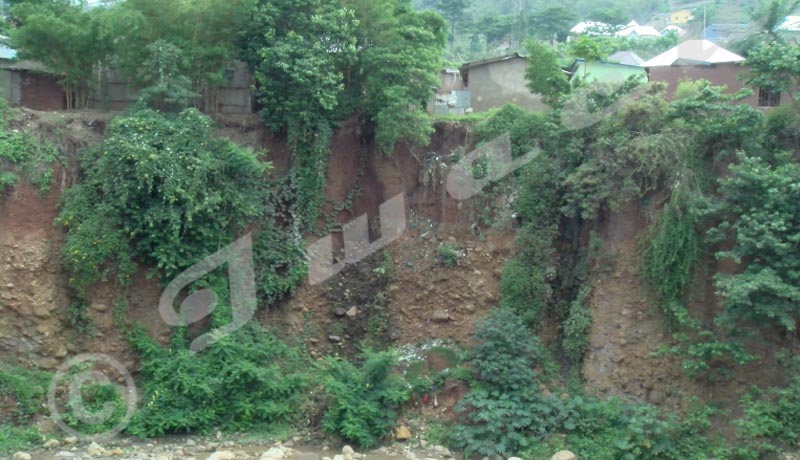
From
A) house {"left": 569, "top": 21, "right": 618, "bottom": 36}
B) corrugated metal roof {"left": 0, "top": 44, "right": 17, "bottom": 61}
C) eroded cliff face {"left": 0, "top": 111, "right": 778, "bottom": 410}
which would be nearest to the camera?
eroded cliff face {"left": 0, "top": 111, "right": 778, "bottom": 410}

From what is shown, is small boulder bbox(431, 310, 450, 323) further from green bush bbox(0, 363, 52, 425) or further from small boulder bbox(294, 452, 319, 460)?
green bush bbox(0, 363, 52, 425)

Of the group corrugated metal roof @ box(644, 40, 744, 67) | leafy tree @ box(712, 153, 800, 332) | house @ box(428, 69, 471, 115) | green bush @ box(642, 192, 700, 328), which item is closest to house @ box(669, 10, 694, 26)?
corrugated metal roof @ box(644, 40, 744, 67)

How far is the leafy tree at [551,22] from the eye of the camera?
113ft

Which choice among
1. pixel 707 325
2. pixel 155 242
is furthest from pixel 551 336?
pixel 155 242

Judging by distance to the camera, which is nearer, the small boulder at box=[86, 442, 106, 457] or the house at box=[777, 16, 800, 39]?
the small boulder at box=[86, 442, 106, 457]

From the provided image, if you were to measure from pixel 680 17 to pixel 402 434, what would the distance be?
1602 inches

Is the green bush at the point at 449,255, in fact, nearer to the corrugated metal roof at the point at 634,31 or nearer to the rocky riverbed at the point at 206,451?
the rocky riverbed at the point at 206,451

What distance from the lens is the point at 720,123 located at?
12703mm

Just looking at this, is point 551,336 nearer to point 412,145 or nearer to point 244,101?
point 412,145

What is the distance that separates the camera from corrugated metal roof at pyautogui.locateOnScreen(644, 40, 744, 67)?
15.9 metres

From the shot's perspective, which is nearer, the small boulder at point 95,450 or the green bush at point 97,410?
the small boulder at point 95,450

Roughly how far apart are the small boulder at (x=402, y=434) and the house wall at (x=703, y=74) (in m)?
7.61

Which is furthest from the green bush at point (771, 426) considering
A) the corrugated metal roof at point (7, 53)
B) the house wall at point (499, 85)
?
the corrugated metal roof at point (7, 53)

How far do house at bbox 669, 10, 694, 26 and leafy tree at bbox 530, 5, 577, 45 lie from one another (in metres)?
13.2
